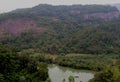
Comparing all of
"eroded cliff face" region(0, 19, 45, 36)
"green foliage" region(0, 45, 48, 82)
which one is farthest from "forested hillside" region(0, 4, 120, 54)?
"green foliage" region(0, 45, 48, 82)

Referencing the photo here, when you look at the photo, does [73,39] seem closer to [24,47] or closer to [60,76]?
[24,47]

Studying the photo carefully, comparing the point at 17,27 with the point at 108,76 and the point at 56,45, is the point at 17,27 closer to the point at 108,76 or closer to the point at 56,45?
the point at 56,45

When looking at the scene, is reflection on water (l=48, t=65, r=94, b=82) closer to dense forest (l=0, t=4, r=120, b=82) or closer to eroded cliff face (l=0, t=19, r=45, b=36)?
dense forest (l=0, t=4, r=120, b=82)

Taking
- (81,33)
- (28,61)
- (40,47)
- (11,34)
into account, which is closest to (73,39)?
(81,33)

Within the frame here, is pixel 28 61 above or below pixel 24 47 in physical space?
above

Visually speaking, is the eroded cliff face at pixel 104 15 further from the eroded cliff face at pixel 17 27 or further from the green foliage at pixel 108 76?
the green foliage at pixel 108 76

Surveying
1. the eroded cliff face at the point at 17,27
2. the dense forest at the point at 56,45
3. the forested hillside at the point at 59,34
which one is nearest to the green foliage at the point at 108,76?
the dense forest at the point at 56,45

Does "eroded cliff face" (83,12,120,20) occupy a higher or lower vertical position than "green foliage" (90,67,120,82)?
lower
